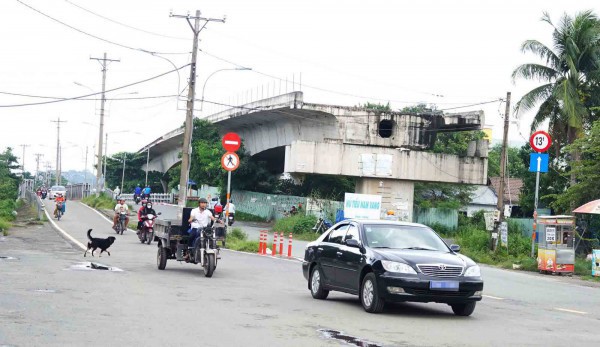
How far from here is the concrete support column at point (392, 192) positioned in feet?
172

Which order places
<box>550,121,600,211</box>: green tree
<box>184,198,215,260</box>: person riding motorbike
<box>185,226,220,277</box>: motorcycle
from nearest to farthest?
1. <box>185,226,220,277</box>: motorcycle
2. <box>184,198,215,260</box>: person riding motorbike
3. <box>550,121,600,211</box>: green tree

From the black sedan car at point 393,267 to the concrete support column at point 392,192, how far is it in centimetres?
3699

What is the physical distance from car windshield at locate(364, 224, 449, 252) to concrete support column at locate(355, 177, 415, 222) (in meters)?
37.6

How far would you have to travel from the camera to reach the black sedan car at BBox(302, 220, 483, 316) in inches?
506

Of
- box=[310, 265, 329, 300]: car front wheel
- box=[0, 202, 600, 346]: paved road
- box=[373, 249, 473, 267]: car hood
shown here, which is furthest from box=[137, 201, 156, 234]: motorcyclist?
box=[373, 249, 473, 267]: car hood

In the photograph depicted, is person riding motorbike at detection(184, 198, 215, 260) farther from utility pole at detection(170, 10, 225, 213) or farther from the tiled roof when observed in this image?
the tiled roof

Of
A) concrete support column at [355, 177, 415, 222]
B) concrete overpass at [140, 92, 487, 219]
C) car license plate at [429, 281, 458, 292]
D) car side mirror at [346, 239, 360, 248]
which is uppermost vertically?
concrete overpass at [140, 92, 487, 219]

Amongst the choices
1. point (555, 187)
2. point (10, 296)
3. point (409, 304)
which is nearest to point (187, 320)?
point (10, 296)

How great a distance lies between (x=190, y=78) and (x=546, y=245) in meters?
15.9

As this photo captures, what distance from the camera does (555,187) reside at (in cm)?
5538

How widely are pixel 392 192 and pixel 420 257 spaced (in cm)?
4001

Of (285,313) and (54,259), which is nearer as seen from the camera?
(285,313)

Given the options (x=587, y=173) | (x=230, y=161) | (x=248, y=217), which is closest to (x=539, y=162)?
(x=587, y=173)

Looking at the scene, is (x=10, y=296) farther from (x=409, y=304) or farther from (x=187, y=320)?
(x=409, y=304)
